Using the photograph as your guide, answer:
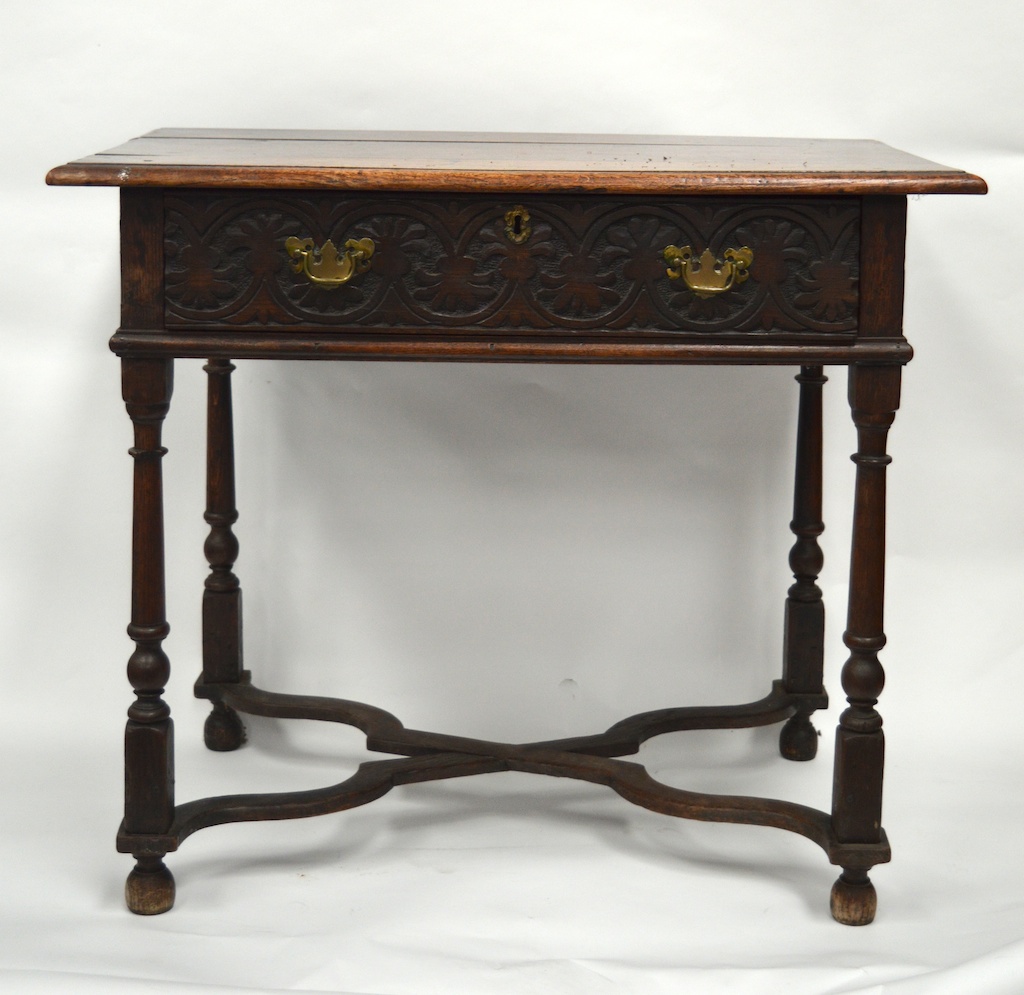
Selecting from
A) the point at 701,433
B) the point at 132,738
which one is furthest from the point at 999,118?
the point at 132,738

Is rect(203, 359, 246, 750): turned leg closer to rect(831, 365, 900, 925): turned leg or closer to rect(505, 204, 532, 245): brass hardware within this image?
rect(505, 204, 532, 245): brass hardware

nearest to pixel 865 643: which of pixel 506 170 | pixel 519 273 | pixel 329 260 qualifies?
pixel 519 273

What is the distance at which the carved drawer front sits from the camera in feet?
7.72

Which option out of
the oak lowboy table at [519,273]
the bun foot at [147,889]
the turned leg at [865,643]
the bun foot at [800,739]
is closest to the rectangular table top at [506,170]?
the oak lowboy table at [519,273]

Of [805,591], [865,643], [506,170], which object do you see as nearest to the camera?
[506,170]

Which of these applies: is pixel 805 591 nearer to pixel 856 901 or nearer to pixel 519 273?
pixel 856 901

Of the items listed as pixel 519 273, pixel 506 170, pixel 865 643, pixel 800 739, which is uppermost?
pixel 506 170

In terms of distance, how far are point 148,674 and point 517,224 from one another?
0.93 m

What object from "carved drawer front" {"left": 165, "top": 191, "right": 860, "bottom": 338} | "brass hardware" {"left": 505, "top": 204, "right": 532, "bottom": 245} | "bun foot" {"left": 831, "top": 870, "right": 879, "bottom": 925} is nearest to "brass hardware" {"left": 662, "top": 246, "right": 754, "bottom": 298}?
"carved drawer front" {"left": 165, "top": 191, "right": 860, "bottom": 338}

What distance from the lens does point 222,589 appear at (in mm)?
3281

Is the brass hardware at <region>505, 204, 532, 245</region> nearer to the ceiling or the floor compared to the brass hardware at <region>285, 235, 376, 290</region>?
nearer to the ceiling

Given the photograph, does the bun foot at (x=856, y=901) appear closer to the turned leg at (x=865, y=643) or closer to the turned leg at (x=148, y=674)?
the turned leg at (x=865, y=643)

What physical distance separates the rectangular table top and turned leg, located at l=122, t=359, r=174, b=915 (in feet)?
1.02

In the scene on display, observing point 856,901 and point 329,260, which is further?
point 856,901
